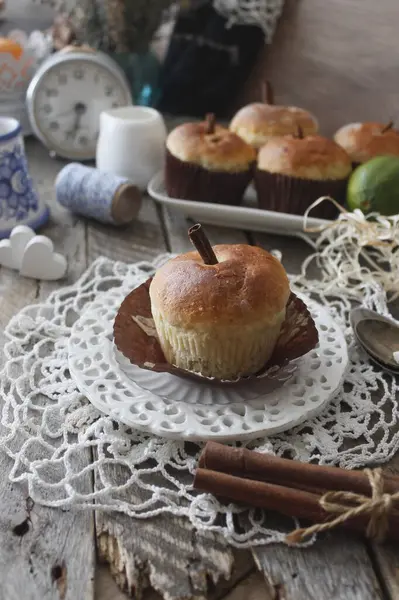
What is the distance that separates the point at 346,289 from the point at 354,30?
0.89 m

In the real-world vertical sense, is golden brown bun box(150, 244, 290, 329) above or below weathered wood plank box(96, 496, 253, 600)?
above

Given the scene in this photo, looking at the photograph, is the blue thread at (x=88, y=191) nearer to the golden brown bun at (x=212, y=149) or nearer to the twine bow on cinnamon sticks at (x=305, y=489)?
the golden brown bun at (x=212, y=149)

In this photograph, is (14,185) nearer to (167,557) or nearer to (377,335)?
(377,335)

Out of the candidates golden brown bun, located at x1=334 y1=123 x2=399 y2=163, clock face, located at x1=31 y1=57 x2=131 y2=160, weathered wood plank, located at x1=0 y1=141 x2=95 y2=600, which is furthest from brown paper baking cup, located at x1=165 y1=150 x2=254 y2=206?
weathered wood plank, located at x1=0 y1=141 x2=95 y2=600

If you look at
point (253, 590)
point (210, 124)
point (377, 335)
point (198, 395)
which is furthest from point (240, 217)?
point (253, 590)

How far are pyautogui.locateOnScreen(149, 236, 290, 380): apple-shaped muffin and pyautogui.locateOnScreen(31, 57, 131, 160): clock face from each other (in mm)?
890

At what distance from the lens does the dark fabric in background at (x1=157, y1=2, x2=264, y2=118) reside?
1.83 m

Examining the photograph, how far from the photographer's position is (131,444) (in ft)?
2.53

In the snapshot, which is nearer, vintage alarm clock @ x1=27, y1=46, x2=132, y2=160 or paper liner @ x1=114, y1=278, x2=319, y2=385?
paper liner @ x1=114, y1=278, x2=319, y2=385

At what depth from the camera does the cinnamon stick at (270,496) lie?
65 cm

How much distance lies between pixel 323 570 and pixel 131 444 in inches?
10.6

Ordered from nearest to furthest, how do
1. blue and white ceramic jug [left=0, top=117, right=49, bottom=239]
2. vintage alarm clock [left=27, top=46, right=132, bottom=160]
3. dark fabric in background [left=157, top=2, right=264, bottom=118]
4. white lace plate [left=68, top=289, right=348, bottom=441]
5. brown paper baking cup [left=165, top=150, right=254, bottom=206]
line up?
white lace plate [left=68, top=289, right=348, bottom=441], blue and white ceramic jug [left=0, top=117, right=49, bottom=239], brown paper baking cup [left=165, top=150, right=254, bottom=206], vintage alarm clock [left=27, top=46, right=132, bottom=160], dark fabric in background [left=157, top=2, right=264, bottom=118]

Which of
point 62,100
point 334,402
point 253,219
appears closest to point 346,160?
point 253,219

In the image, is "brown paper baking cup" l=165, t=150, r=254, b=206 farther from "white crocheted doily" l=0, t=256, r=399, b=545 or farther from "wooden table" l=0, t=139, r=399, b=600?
"wooden table" l=0, t=139, r=399, b=600
